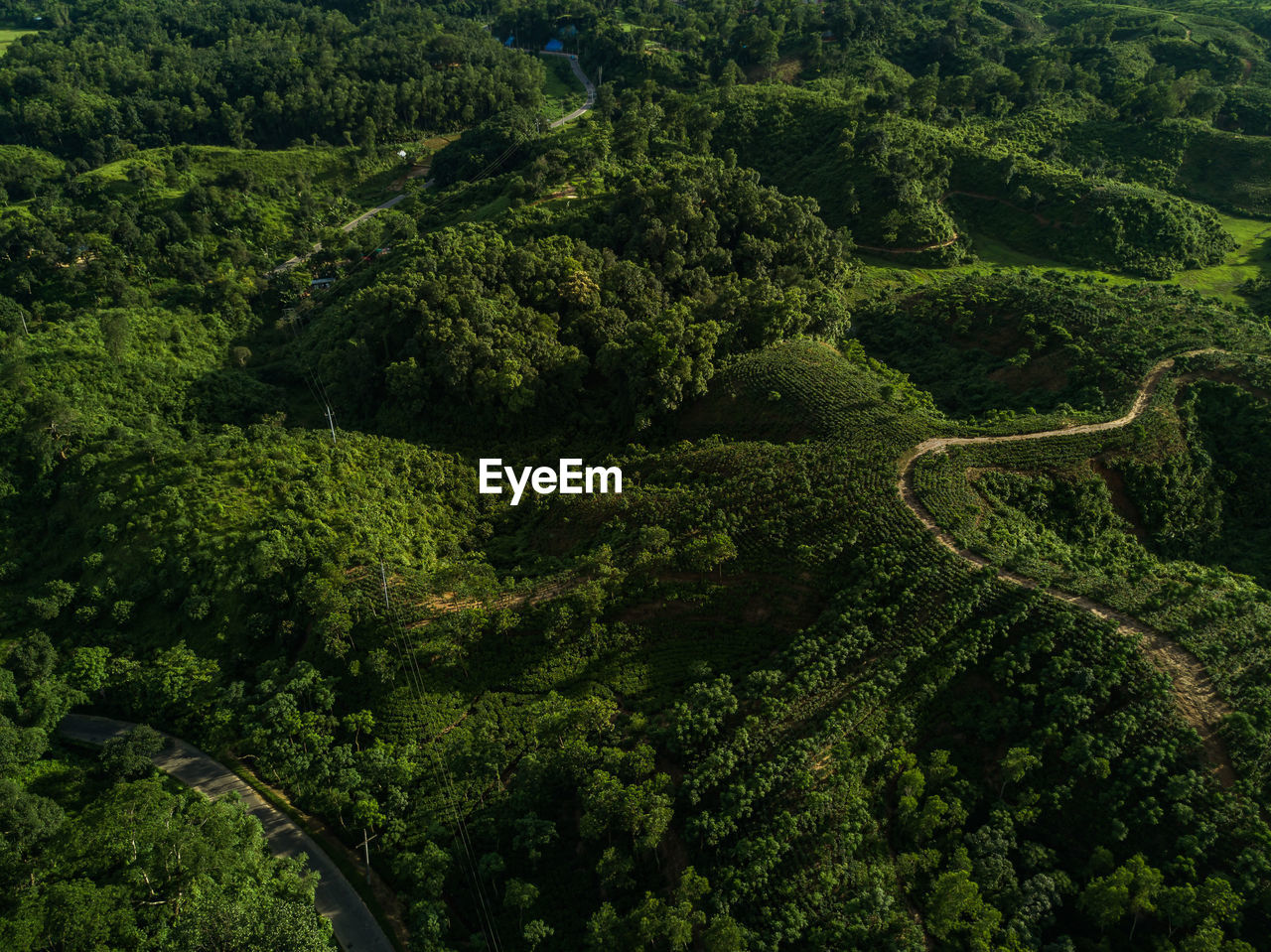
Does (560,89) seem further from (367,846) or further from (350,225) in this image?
(367,846)

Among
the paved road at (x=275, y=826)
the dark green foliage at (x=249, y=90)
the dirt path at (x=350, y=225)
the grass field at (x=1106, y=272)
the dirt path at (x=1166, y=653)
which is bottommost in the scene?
the paved road at (x=275, y=826)

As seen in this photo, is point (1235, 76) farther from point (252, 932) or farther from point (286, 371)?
point (252, 932)

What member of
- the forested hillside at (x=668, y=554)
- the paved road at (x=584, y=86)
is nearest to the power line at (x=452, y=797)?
the forested hillside at (x=668, y=554)

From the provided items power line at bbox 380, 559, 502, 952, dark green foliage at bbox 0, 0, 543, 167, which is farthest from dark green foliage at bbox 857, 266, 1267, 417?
dark green foliage at bbox 0, 0, 543, 167

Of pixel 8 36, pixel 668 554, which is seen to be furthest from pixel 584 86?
pixel 8 36

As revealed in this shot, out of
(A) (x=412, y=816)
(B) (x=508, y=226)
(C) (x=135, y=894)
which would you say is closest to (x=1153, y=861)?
(A) (x=412, y=816)

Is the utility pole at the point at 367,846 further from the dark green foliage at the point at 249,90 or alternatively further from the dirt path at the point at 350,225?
the dark green foliage at the point at 249,90
